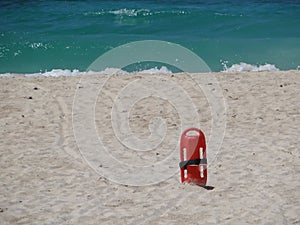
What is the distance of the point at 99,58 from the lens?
1534 centimetres

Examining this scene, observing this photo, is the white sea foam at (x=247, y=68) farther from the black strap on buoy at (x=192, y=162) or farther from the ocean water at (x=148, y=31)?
the black strap on buoy at (x=192, y=162)

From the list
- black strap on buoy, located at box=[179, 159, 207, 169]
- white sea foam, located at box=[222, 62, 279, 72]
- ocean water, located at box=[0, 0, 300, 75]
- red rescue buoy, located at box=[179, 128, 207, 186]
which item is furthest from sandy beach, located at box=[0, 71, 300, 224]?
ocean water, located at box=[0, 0, 300, 75]

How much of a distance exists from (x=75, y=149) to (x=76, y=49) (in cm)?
873

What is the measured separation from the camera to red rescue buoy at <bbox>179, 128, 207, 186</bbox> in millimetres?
5617

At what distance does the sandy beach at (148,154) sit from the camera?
5.31 meters

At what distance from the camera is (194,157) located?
566 centimetres

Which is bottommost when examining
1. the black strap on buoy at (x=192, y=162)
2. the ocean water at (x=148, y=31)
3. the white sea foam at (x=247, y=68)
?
the black strap on buoy at (x=192, y=162)

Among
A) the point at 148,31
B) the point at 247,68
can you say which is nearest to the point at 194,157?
the point at 247,68

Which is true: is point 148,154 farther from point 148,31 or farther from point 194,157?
point 148,31

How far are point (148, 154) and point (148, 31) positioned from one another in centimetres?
1096

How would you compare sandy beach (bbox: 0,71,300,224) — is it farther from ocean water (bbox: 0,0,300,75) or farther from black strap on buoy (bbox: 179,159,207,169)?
ocean water (bbox: 0,0,300,75)

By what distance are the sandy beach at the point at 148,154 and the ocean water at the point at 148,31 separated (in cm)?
346

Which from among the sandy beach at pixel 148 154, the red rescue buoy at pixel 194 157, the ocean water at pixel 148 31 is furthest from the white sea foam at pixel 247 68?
the red rescue buoy at pixel 194 157

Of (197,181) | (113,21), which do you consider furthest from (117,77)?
(113,21)
